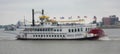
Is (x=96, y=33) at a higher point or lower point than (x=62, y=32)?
lower

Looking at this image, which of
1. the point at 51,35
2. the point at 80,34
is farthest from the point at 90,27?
the point at 51,35

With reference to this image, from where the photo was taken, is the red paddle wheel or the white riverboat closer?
the red paddle wheel

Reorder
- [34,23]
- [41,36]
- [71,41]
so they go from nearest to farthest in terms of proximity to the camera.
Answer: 1. [71,41]
2. [41,36]
3. [34,23]

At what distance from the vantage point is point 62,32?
94.9 metres

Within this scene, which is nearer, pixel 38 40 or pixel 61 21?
pixel 38 40

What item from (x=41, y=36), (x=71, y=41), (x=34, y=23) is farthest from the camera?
(x=34, y=23)

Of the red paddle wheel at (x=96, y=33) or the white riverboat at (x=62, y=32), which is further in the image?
the white riverboat at (x=62, y=32)

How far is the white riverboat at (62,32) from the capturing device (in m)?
94.2

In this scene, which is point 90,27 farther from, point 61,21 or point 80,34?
point 61,21

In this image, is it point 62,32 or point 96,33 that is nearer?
point 96,33

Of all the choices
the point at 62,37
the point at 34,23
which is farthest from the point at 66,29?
the point at 34,23

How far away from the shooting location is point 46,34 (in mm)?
96625

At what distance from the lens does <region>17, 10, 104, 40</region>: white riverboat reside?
9419cm

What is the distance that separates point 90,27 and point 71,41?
6910 millimetres
